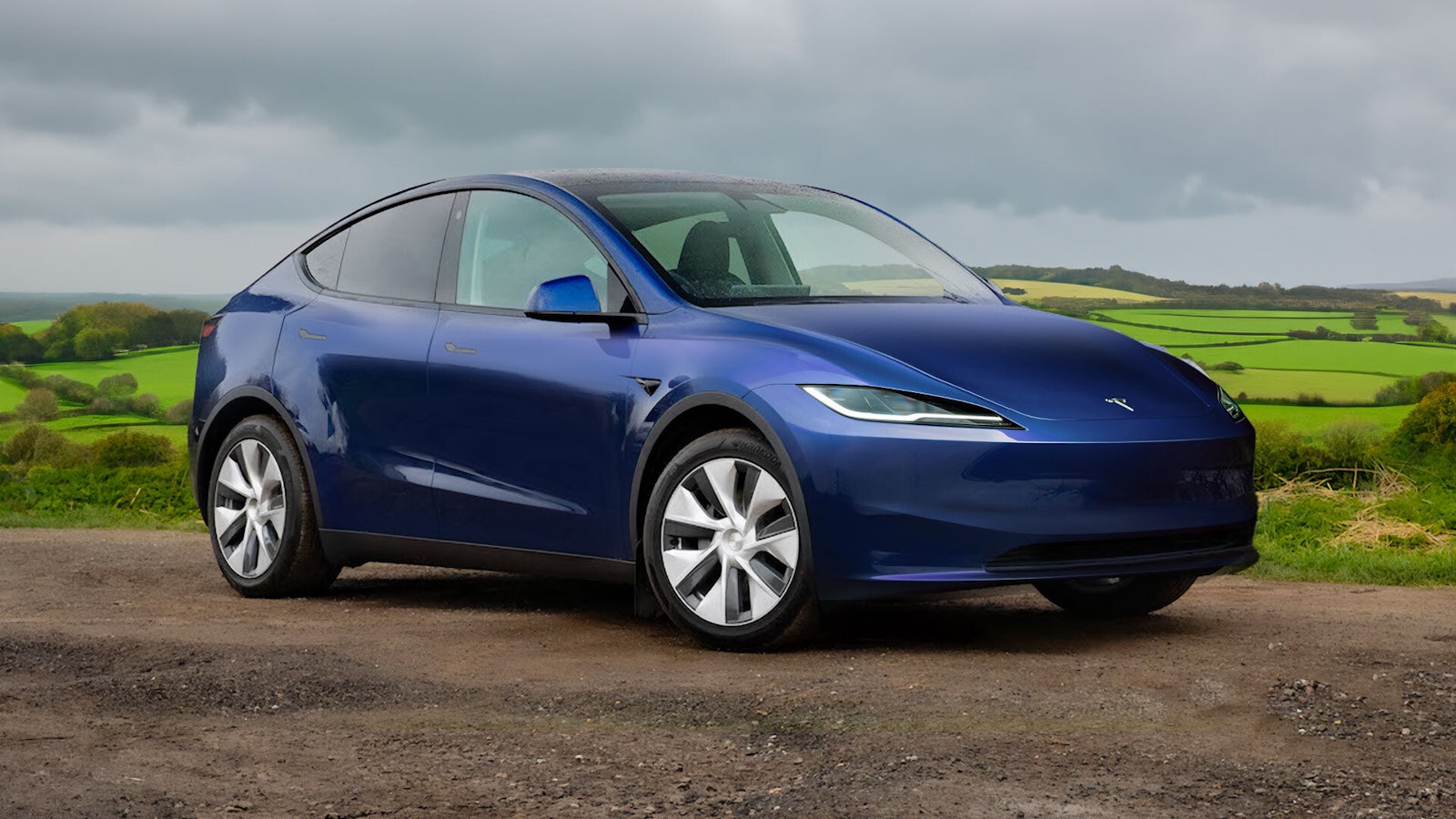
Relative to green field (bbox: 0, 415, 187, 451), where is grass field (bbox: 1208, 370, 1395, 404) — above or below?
above

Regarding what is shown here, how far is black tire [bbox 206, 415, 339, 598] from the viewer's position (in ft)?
24.6

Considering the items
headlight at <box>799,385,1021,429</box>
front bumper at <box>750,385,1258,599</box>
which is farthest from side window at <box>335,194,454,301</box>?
headlight at <box>799,385,1021,429</box>

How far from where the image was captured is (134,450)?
58.6 feet

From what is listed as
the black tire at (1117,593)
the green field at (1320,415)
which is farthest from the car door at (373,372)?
the green field at (1320,415)

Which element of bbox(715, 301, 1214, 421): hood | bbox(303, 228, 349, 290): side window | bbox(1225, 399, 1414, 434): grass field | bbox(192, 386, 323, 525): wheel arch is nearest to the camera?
bbox(715, 301, 1214, 421): hood

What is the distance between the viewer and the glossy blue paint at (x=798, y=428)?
537 centimetres

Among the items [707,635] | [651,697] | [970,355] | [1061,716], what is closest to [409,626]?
[707,635]

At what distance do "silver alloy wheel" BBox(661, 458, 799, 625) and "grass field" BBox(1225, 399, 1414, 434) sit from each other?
842 centimetres

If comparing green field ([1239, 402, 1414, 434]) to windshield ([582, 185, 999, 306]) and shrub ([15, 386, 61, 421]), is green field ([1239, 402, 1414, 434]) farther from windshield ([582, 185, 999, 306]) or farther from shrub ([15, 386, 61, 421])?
shrub ([15, 386, 61, 421])

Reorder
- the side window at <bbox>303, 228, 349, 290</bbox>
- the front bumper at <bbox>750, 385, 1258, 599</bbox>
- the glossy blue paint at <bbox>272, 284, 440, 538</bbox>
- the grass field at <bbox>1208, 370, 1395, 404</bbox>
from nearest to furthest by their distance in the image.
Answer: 1. the front bumper at <bbox>750, 385, 1258, 599</bbox>
2. the glossy blue paint at <bbox>272, 284, 440, 538</bbox>
3. the side window at <bbox>303, 228, 349, 290</bbox>
4. the grass field at <bbox>1208, 370, 1395, 404</bbox>

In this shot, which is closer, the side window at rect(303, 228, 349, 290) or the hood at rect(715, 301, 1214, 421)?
the hood at rect(715, 301, 1214, 421)

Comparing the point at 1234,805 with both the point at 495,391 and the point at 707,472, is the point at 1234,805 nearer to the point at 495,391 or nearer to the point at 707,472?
the point at 707,472

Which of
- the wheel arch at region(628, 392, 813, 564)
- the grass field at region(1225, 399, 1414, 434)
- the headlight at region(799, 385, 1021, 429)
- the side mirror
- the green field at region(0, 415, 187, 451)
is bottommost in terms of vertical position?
the green field at region(0, 415, 187, 451)

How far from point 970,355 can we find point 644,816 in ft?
7.87
